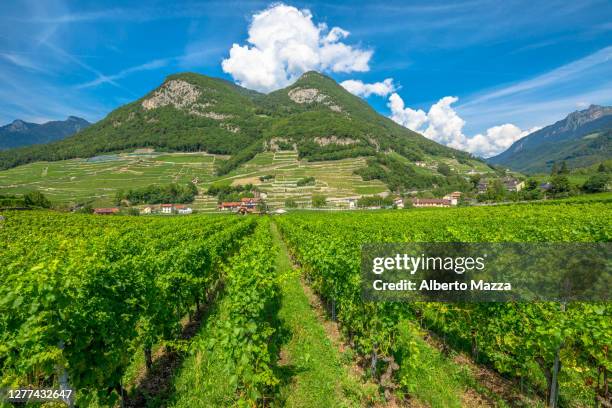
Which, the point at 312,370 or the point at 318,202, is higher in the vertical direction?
the point at 318,202

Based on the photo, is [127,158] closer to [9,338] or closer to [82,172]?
[82,172]

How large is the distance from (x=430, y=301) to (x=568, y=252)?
3189 millimetres

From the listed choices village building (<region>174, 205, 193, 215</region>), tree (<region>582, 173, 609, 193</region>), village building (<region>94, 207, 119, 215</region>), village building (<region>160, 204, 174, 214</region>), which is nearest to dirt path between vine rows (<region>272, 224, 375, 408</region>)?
village building (<region>94, 207, 119, 215</region>)

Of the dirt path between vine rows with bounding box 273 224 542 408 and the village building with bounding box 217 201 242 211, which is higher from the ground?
the village building with bounding box 217 201 242 211

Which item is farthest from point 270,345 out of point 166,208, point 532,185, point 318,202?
point 532,185

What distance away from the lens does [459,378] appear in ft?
22.5

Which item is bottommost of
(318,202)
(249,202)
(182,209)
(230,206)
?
(182,209)

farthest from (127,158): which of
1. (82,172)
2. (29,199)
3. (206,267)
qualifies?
(206,267)

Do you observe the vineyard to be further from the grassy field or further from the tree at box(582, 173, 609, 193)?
the grassy field

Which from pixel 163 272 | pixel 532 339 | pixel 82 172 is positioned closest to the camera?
pixel 532 339

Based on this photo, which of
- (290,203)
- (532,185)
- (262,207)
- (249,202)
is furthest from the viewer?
(249,202)

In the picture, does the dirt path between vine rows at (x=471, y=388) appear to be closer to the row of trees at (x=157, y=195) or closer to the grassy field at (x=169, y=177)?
the grassy field at (x=169, y=177)

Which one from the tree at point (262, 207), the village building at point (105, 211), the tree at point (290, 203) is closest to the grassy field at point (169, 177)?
the tree at point (290, 203)

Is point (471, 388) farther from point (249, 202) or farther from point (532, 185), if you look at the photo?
point (532, 185)
